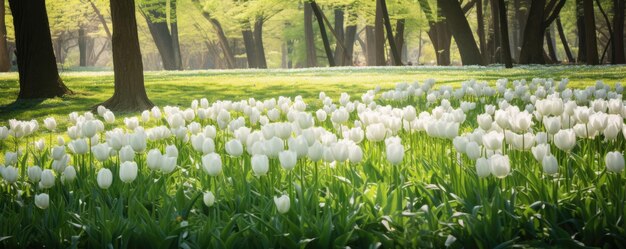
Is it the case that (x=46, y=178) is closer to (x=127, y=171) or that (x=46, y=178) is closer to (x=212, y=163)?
(x=127, y=171)

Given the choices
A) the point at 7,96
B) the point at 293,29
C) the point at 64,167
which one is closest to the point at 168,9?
the point at 293,29

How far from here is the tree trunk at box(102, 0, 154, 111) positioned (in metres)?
10.3

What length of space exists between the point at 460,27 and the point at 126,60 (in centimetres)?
1609

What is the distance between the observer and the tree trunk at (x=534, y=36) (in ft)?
78.0

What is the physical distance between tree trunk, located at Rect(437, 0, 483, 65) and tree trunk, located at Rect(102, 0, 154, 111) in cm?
1562

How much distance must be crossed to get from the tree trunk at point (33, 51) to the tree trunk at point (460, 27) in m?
15.4

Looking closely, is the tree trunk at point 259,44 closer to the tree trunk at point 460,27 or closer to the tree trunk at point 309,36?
the tree trunk at point 309,36

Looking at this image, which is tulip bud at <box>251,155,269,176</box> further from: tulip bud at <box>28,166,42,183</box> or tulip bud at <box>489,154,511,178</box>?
tulip bud at <box>28,166,42,183</box>

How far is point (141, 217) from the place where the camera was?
3012 millimetres

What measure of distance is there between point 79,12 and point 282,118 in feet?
135

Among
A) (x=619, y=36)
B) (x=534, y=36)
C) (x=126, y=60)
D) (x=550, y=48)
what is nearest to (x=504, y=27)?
(x=534, y=36)

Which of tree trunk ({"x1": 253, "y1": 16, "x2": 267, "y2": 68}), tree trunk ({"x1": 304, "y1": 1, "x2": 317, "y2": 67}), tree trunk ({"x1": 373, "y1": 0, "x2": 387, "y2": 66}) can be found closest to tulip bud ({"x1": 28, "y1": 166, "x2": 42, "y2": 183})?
tree trunk ({"x1": 373, "y1": 0, "x2": 387, "y2": 66})

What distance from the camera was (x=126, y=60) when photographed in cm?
1052

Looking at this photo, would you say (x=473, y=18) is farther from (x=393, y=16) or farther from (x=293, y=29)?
(x=393, y=16)
